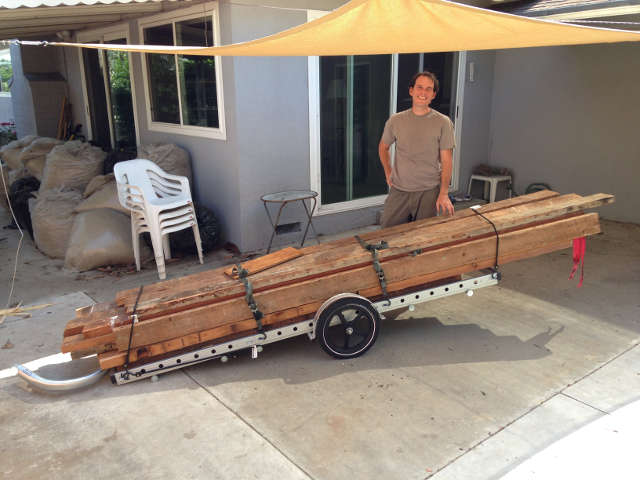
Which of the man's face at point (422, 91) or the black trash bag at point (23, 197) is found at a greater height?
the man's face at point (422, 91)

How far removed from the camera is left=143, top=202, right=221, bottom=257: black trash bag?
5281 mm

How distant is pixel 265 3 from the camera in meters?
4.90

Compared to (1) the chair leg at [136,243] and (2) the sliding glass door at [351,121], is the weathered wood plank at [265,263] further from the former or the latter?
(2) the sliding glass door at [351,121]

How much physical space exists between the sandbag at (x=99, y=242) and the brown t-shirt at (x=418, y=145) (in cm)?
292

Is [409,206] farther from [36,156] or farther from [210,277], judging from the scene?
[36,156]

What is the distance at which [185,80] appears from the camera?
18.5 feet

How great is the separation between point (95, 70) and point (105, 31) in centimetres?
141

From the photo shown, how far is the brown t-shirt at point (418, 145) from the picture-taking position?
362 cm

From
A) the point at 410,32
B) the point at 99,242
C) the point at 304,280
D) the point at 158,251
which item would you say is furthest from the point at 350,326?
the point at 99,242

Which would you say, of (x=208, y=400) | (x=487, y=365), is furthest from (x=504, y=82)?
(x=208, y=400)

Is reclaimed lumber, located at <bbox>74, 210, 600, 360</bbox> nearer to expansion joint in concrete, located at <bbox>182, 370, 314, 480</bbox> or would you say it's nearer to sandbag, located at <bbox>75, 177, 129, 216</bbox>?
expansion joint in concrete, located at <bbox>182, 370, 314, 480</bbox>

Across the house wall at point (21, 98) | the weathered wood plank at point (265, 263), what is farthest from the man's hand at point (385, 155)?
the house wall at point (21, 98)

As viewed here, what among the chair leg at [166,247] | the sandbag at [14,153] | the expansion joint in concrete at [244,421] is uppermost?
the sandbag at [14,153]

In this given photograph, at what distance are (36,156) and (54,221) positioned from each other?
1972 millimetres
